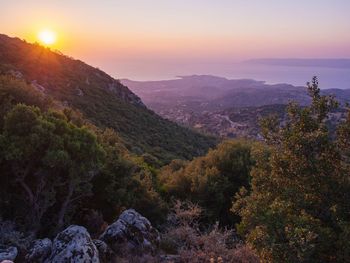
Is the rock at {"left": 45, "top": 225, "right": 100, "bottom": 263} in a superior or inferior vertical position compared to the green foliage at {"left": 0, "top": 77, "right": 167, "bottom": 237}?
inferior

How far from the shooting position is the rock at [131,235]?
11.9 m

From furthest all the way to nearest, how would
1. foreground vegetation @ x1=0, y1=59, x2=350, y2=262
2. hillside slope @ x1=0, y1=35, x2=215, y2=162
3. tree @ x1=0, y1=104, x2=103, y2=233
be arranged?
hillside slope @ x1=0, y1=35, x2=215, y2=162 < tree @ x1=0, y1=104, x2=103, y2=233 < foreground vegetation @ x1=0, y1=59, x2=350, y2=262

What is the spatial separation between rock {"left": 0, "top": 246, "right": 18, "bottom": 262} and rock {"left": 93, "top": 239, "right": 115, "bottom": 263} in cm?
218

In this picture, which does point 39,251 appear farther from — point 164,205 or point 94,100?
point 94,100

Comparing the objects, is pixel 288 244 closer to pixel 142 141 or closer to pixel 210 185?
pixel 210 185

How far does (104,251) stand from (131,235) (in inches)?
51.9

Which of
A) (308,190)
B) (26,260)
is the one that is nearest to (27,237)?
(26,260)

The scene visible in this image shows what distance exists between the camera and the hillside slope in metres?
46.5

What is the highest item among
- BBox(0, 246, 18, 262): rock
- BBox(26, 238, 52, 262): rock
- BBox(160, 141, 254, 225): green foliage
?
BBox(0, 246, 18, 262): rock

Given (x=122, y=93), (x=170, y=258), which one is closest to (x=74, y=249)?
(x=170, y=258)

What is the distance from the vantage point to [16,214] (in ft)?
43.1

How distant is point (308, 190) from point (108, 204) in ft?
29.4

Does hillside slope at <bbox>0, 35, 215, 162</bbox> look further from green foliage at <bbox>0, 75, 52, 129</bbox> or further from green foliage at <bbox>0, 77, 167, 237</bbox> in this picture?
green foliage at <bbox>0, 77, 167, 237</bbox>

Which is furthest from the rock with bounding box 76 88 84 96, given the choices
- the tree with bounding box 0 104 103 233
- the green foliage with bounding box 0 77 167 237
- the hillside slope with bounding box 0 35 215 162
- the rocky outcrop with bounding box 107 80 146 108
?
the tree with bounding box 0 104 103 233
